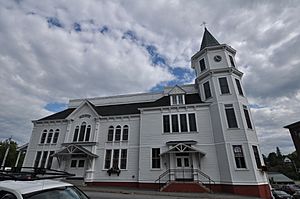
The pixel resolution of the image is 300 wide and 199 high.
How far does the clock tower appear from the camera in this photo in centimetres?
1600

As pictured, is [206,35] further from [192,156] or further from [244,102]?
[192,156]

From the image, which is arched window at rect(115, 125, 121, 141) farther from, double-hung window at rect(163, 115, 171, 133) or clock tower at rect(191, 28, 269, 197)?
clock tower at rect(191, 28, 269, 197)

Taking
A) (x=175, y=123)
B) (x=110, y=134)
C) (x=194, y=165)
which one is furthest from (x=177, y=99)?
(x=110, y=134)

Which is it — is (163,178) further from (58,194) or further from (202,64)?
(58,194)

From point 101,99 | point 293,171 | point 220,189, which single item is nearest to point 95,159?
point 101,99

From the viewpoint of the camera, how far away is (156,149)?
19062 millimetres

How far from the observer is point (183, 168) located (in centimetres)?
1764

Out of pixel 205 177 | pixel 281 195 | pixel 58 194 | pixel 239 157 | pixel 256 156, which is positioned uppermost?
pixel 256 156

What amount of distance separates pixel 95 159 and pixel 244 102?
18302 millimetres

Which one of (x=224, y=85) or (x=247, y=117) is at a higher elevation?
(x=224, y=85)

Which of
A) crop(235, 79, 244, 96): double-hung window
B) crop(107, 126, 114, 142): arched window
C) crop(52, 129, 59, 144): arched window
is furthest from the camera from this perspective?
crop(52, 129, 59, 144): arched window

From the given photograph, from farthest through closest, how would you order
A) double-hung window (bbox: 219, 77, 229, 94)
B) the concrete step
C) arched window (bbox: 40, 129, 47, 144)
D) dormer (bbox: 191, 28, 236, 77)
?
arched window (bbox: 40, 129, 47, 144)
dormer (bbox: 191, 28, 236, 77)
double-hung window (bbox: 219, 77, 229, 94)
the concrete step

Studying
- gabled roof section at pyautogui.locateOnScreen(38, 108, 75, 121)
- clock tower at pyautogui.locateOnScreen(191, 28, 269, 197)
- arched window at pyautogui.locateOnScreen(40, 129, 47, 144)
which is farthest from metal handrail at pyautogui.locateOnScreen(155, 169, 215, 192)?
arched window at pyautogui.locateOnScreen(40, 129, 47, 144)

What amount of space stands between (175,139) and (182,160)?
88.9 inches
